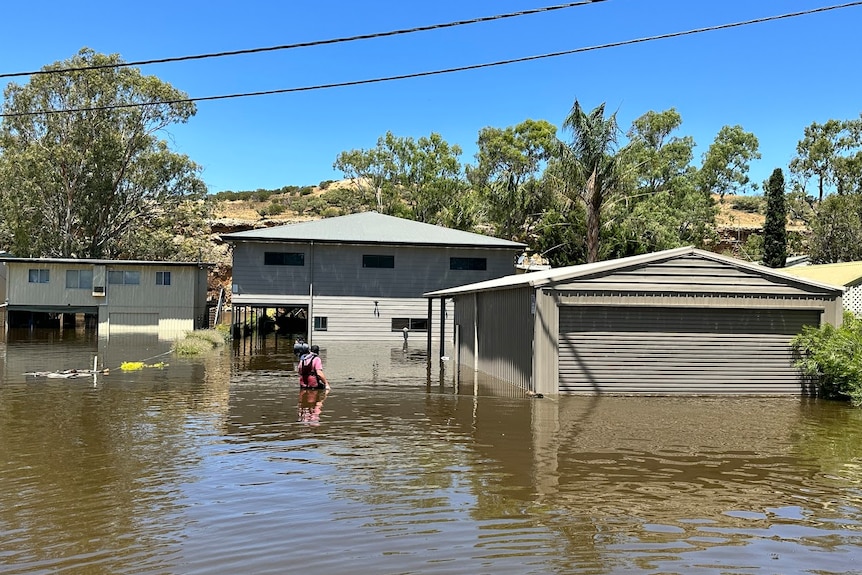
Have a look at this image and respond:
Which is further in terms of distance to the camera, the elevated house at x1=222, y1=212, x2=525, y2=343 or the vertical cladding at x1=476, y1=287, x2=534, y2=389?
the elevated house at x1=222, y1=212, x2=525, y2=343

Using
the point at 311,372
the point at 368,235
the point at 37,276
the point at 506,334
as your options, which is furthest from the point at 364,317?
the point at 311,372

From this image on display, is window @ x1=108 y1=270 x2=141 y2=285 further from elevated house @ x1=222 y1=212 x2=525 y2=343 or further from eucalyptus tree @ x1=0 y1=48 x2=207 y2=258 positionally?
eucalyptus tree @ x1=0 y1=48 x2=207 y2=258

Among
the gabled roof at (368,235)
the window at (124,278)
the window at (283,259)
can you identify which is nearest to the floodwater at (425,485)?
the gabled roof at (368,235)

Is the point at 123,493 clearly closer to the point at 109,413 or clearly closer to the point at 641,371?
the point at 109,413

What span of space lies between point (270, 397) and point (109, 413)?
3557mm

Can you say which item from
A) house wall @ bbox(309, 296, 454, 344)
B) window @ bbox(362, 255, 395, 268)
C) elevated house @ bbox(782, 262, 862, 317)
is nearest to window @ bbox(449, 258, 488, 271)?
house wall @ bbox(309, 296, 454, 344)

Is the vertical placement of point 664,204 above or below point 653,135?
below

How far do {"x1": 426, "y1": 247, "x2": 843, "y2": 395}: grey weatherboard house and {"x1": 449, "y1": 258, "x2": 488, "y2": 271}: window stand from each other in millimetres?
20307

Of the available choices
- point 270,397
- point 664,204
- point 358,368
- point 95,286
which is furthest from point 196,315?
point 664,204

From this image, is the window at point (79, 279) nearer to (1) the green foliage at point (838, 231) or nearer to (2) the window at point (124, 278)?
(2) the window at point (124, 278)

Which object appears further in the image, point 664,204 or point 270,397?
point 664,204

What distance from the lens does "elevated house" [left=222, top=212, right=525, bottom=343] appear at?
3584cm

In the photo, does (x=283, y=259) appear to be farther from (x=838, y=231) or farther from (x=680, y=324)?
(x=838, y=231)

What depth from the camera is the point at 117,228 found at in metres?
60.2
